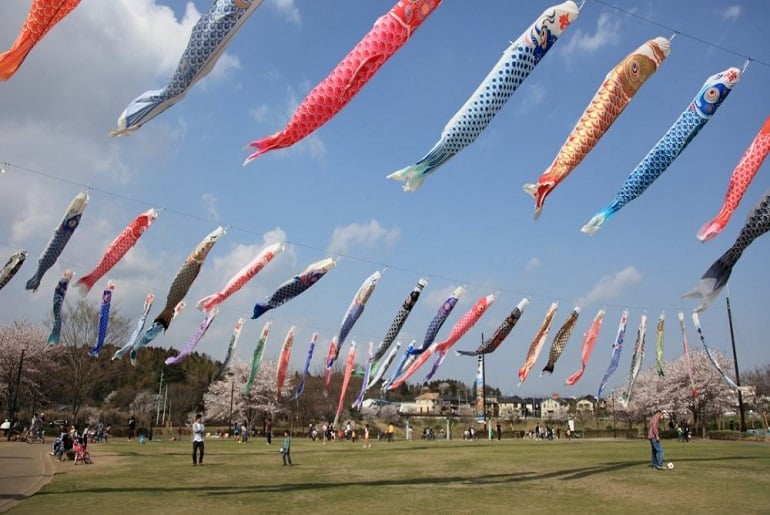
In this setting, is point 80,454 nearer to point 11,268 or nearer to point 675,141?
point 11,268

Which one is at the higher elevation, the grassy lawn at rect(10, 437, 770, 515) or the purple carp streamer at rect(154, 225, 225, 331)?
the purple carp streamer at rect(154, 225, 225, 331)

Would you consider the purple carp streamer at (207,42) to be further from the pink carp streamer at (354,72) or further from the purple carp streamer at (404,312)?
the purple carp streamer at (404,312)

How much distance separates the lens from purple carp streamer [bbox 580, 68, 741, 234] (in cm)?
927

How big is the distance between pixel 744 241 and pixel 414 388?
457 feet

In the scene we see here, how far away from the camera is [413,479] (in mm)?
11797

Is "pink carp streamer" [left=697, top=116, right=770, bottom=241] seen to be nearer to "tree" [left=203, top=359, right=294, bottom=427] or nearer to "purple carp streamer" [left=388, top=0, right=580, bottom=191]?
"purple carp streamer" [left=388, top=0, right=580, bottom=191]

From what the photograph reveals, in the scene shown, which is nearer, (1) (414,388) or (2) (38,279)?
(2) (38,279)

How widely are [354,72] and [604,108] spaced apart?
13.9 feet

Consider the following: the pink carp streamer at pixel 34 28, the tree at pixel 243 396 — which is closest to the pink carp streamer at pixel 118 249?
the pink carp streamer at pixel 34 28

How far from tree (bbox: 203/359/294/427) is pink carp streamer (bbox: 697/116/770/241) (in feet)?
175

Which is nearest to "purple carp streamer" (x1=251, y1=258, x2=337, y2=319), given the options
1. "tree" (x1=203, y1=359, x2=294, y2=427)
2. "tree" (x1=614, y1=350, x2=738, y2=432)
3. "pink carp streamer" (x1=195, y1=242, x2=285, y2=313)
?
"pink carp streamer" (x1=195, y1=242, x2=285, y2=313)

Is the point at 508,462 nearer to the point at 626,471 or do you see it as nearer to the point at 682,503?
the point at 626,471

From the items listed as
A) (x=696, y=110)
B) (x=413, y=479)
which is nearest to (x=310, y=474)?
(x=413, y=479)

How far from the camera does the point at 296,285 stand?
15203 mm
